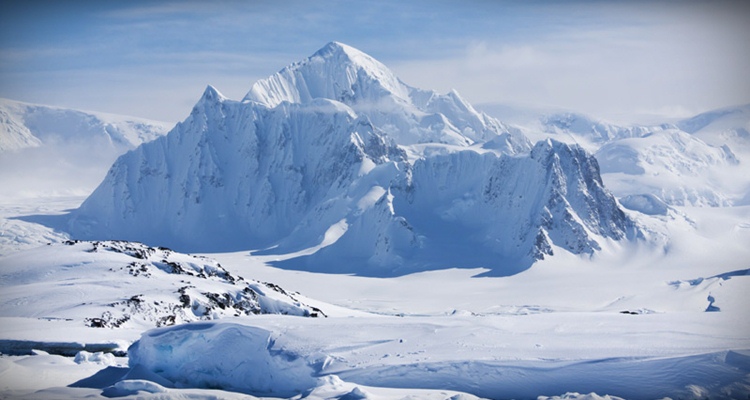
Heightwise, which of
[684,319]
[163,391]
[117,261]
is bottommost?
[163,391]

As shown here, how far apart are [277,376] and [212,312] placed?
3420 centimetres

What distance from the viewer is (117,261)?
93.0 meters

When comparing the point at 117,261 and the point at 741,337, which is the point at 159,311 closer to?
the point at 117,261

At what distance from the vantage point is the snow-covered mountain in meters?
78.1

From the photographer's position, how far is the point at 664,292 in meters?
170

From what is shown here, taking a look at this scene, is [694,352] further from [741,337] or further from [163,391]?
[163,391]

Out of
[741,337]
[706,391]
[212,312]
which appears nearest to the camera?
[706,391]

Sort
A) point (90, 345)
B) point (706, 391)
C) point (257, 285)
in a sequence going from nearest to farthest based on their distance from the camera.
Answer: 1. point (706, 391)
2. point (90, 345)
3. point (257, 285)

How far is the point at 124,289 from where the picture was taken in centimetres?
8462

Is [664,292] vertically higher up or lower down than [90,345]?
higher up

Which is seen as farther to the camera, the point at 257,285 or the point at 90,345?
the point at 257,285

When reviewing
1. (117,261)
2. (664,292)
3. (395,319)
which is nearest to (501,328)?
(395,319)

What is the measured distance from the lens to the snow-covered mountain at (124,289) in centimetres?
7806

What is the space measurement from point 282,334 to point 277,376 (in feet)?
9.01
